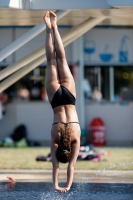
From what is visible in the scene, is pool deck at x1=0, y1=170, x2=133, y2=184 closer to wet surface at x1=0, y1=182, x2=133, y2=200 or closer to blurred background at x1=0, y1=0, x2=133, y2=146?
wet surface at x1=0, y1=182, x2=133, y2=200

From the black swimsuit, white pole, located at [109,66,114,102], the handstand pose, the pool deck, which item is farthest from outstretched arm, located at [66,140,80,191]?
white pole, located at [109,66,114,102]

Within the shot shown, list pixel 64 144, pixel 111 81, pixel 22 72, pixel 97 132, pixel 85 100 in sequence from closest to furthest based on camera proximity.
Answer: pixel 64 144 < pixel 22 72 < pixel 97 132 < pixel 85 100 < pixel 111 81

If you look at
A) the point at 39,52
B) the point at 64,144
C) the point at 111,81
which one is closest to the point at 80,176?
the point at 39,52

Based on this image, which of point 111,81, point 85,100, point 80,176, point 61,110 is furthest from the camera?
point 111,81

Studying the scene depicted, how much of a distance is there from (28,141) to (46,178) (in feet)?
22.2

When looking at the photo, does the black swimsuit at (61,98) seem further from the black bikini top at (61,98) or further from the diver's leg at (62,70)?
the diver's leg at (62,70)

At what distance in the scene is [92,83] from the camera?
60.3 feet

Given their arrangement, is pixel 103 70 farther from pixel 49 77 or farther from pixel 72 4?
pixel 49 77

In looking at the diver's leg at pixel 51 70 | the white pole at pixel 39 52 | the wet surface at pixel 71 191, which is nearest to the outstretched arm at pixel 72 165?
the diver's leg at pixel 51 70

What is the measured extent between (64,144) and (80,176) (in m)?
3.83

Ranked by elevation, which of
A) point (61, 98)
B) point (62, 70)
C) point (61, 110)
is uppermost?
point (62, 70)

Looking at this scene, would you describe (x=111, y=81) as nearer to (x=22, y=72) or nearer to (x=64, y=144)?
(x=22, y=72)

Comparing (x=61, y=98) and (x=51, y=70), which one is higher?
(x=51, y=70)

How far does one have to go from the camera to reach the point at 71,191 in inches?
364
